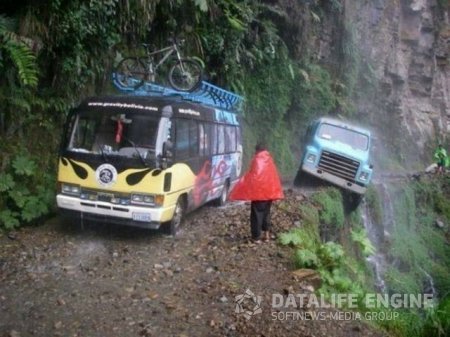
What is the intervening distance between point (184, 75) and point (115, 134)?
9.53ft

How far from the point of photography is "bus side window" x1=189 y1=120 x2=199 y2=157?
9.23m

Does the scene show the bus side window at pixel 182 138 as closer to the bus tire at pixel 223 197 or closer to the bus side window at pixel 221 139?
the bus side window at pixel 221 139

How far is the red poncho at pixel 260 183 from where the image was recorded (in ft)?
25.8

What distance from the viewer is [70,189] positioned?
8062 mm

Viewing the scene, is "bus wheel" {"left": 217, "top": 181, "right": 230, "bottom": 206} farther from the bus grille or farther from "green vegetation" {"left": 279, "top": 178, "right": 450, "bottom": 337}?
the bus grille

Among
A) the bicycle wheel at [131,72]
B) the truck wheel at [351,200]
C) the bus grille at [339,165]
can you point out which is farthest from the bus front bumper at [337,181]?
the bicycle wheel at [131,72]

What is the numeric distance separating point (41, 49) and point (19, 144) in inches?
72.6

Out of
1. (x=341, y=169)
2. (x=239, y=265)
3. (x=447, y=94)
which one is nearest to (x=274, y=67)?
(x=341, y=169)

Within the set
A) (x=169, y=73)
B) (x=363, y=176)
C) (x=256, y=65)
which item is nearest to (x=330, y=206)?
(x=363, y=176)

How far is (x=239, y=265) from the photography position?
727 centimetres

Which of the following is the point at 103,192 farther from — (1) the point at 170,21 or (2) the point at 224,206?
(1) the point at 170,21

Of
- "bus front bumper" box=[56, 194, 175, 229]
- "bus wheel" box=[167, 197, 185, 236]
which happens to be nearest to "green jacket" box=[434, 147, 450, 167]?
"bus wheel" box=[167, 197, 185, 236]

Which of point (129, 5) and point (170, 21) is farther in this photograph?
point (170, 21)

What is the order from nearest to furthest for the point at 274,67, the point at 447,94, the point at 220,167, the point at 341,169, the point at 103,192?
the point at 103,192
the point at 220,167
the point at 341,169
the point at 274,67
the point at 447,94
